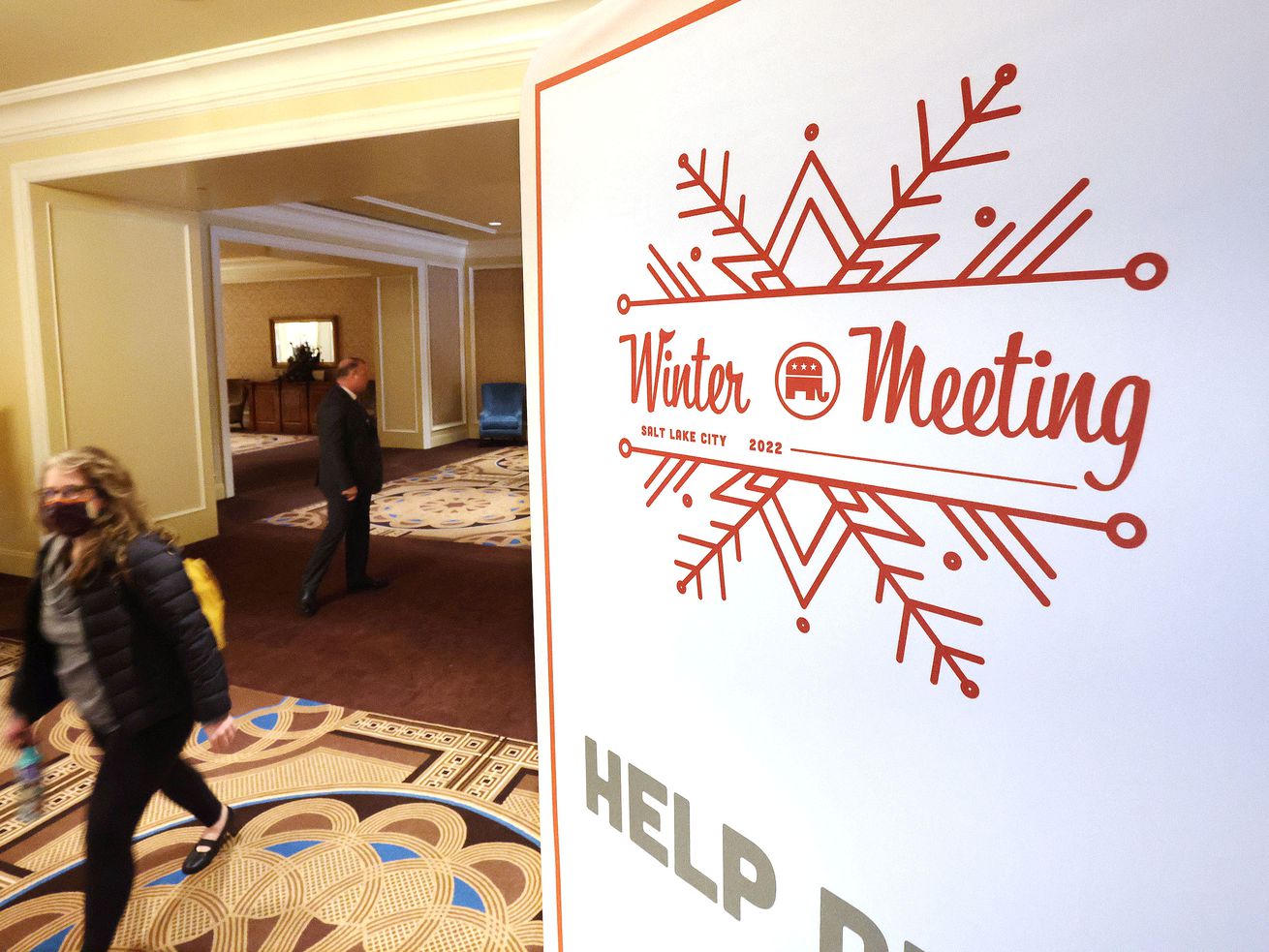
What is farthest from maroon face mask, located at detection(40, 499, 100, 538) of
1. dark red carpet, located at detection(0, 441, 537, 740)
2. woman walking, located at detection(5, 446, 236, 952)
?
dark red carpet, located at detection(0, 441, 537, 740)

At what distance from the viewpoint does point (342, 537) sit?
4.44 meters

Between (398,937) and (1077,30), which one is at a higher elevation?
(1077,30)

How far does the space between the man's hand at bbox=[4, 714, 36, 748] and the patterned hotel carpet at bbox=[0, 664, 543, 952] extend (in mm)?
546

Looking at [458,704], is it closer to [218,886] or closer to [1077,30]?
[218,886]

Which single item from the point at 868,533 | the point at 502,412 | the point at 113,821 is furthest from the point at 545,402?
the point at 502,412

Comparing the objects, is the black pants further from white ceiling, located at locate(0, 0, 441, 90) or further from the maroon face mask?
white ceiling, located at locate(0, 0, 441, 90)

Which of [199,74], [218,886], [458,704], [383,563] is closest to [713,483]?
[218,886]

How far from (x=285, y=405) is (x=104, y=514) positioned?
12.0 metres

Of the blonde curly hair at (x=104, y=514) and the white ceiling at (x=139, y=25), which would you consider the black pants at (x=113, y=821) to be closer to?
the blonde curly hair at (x=104, y=514)

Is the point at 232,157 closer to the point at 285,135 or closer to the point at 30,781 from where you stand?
the point at 285,135

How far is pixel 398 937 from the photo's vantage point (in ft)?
6.63

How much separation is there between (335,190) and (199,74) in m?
1.18

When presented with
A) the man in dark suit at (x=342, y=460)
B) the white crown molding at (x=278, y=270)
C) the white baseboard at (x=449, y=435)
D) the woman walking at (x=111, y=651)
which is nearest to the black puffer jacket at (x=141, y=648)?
the woman walking at (x=111, y=651)

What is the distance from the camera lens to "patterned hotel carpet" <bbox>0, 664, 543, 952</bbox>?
205cm
